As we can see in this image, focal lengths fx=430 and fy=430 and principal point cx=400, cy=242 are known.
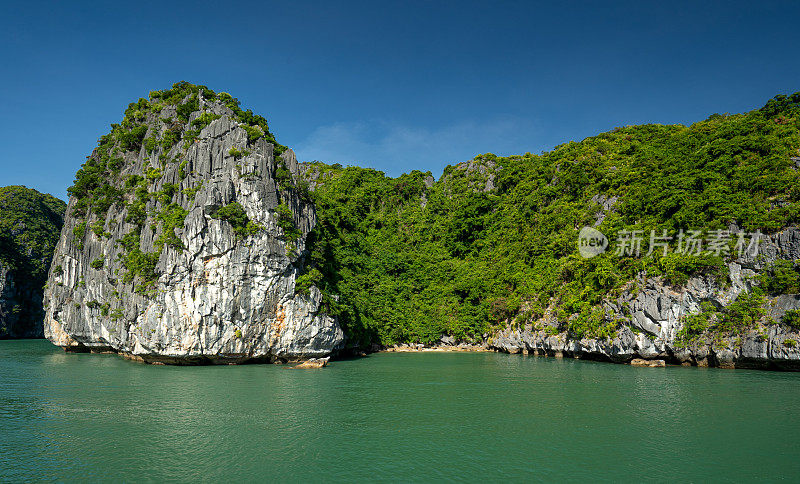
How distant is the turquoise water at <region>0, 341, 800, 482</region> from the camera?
12773 mm

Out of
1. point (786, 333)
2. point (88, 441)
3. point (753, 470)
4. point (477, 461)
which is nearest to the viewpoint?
point (753, 470)

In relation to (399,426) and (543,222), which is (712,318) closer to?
(543,222)

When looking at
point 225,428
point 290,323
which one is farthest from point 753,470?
point 290,323

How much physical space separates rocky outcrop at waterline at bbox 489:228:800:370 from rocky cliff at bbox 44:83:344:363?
21942mm

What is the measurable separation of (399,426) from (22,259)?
245 ft

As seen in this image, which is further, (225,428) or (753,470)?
(225,428)

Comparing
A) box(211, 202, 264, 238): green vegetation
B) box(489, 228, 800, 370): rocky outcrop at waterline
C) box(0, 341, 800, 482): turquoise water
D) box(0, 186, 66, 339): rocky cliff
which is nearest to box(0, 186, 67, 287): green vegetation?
box(0, 186, 66, 339): rocky cliff

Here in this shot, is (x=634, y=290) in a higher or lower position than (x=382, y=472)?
higher

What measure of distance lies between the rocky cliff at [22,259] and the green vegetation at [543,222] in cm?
4531

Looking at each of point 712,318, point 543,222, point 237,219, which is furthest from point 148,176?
point 712,318

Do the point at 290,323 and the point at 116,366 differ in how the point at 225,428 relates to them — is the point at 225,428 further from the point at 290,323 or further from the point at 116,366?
the point at 116,366

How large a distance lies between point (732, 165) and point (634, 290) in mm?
12470

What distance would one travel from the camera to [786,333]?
26.3 meters

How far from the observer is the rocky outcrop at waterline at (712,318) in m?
26.9
